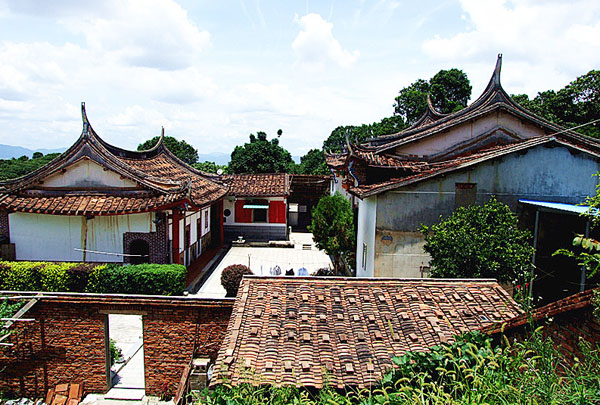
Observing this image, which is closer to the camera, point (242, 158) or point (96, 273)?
point (96, 273)

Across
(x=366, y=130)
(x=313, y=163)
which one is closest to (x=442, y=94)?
(x=366, y=130)

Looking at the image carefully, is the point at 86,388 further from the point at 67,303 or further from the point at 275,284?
the point at 275,284

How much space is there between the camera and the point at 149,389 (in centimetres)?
901

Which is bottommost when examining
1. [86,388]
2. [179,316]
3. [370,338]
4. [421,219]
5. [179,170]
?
[86,388]

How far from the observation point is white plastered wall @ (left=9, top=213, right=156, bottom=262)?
1431 centimetres

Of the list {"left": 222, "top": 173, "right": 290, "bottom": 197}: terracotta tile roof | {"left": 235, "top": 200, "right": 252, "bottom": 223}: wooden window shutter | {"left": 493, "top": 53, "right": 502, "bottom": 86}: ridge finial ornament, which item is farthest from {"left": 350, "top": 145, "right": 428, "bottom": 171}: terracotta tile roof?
{"left": 235, "top": 200, "right": 252, "bottom": 223}: wooden window shutter

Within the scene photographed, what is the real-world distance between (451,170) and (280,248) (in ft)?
46.0

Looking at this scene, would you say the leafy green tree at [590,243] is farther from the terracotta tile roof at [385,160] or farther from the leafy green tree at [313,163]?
the leafy green tree at [313,163]

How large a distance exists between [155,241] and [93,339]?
5635 millimetres

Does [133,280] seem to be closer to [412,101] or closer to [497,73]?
[497,73]

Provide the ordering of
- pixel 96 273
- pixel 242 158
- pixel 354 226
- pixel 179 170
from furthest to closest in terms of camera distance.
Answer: pixel 242 158
pixel 179 170
pixel 354 226
pixel 96 273

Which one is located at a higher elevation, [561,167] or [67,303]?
[561,167]

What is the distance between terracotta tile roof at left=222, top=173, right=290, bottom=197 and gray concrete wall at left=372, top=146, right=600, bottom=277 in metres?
13.5

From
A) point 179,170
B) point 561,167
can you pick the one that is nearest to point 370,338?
point 561,167
